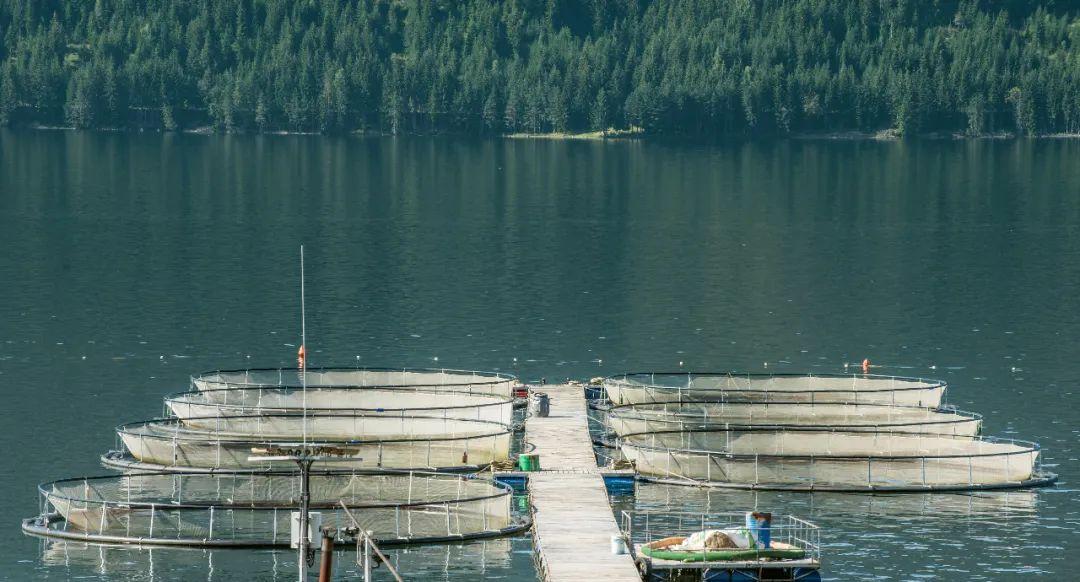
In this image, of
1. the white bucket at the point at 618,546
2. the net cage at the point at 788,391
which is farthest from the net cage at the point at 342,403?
the white bucket at the point at 618,546

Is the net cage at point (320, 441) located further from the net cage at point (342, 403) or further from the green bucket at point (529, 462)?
the green bucket at point (529, 462)

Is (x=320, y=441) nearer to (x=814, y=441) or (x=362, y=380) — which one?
(x=362, y=380)

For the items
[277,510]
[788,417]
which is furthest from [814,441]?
[277,510]

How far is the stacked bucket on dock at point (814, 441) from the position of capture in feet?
278

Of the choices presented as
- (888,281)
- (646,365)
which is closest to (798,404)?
(646,365)

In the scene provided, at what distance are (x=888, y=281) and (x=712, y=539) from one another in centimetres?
10832

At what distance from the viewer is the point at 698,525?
7794cm

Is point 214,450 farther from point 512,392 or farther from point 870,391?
point 870,391

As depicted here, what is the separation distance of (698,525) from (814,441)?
1169 cm

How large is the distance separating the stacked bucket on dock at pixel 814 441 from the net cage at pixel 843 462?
0.04m

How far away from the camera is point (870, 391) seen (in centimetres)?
9562

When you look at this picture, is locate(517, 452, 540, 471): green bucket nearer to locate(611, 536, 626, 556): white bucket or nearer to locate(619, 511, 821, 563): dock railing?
locate(619, 511, 821, 563): dock railing

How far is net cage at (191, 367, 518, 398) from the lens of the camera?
99.1 m

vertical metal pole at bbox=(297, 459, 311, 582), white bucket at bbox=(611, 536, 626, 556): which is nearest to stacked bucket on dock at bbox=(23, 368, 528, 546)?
vertical metal pole at bbox=(297, 459, 311, 582)
